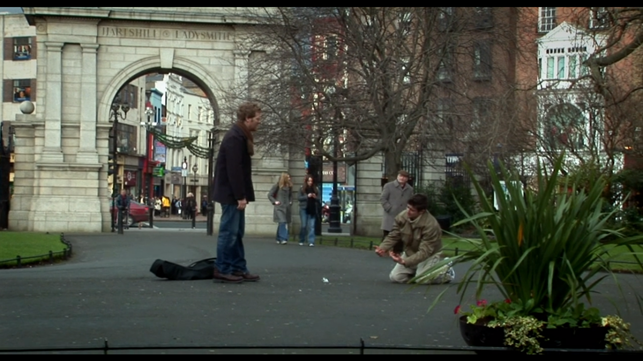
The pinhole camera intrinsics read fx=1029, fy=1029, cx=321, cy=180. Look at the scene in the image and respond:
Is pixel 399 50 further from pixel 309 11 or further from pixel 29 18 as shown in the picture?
pixel 29 18

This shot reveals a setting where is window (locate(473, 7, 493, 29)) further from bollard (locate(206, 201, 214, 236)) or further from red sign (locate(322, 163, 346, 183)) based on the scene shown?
red sign (locate(322, 163, 346, 183))

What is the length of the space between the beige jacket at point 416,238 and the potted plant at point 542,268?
19.7ft

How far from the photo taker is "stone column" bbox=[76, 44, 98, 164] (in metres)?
37.8

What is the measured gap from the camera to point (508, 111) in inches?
1062

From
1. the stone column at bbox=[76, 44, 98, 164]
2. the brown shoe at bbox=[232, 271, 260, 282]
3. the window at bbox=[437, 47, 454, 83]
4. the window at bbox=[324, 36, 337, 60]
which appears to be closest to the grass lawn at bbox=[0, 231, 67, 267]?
the brown shoe at bbox=[232, 271, 260, 282]

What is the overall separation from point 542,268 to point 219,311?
11.7ft

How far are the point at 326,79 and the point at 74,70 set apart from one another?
1229 cm

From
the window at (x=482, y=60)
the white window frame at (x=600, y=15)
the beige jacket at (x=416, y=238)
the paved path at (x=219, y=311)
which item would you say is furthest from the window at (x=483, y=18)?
the beige jacket at (x=416, y=238)

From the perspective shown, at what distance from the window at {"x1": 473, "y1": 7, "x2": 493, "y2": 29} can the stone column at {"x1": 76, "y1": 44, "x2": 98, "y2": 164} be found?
14882mm

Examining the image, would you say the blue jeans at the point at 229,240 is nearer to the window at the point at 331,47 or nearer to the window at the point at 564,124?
the window at the point at 331,47

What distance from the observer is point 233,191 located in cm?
1171

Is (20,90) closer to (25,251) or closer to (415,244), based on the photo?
(25,251)

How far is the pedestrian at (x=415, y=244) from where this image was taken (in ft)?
42.6

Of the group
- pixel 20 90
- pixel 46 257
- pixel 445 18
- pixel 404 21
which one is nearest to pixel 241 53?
pixel 404 21
